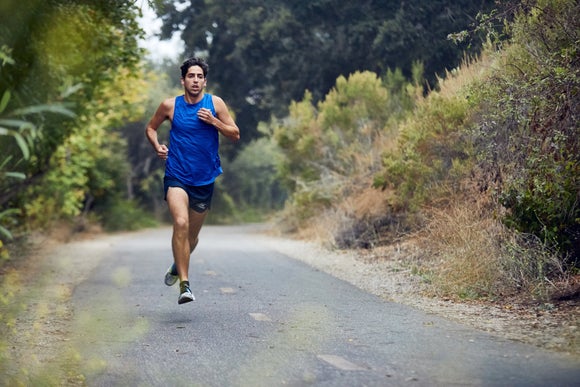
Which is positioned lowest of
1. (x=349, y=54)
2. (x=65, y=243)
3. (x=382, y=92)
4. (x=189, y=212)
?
(x=65, y=243)

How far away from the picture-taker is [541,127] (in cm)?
808

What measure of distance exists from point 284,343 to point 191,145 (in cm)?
255

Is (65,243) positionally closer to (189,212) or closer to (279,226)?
(279,226)

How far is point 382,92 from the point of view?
20.1 m

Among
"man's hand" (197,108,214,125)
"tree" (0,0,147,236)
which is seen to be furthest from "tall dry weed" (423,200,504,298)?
"tree" (0,0,147,236)

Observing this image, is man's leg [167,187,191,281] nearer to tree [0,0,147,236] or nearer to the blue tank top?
the blue tank top

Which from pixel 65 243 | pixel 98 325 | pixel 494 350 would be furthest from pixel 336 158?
pixel 494 350

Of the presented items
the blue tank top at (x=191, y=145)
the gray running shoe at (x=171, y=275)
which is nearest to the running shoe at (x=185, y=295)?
the gray running shoe at (x=171, y=275)

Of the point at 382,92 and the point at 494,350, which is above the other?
the point at 382,92

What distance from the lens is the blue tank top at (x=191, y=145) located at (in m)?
8.14

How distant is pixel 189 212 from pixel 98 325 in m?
1.54

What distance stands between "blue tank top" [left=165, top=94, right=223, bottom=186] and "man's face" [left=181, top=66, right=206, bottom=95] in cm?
13

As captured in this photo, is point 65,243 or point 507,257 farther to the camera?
point 65,243

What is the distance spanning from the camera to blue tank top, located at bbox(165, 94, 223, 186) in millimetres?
8141
